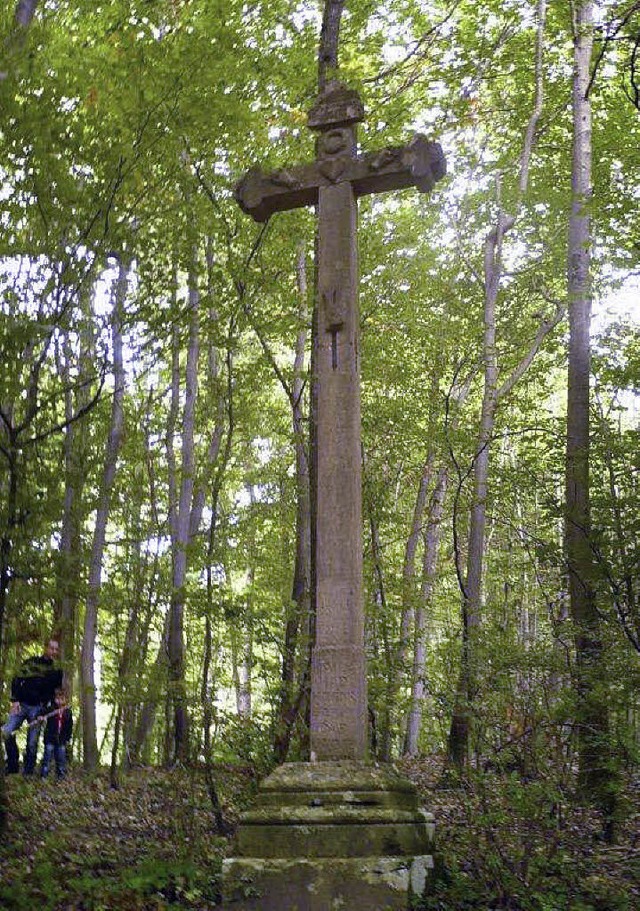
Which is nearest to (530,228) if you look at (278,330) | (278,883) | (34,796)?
(278,330)

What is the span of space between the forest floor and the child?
269cm

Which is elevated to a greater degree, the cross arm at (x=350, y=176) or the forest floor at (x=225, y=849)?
the cross arm at (x=350, y=176)

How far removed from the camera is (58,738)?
10.9m

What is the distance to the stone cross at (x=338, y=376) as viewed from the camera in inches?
195

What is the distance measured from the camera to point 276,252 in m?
9.95

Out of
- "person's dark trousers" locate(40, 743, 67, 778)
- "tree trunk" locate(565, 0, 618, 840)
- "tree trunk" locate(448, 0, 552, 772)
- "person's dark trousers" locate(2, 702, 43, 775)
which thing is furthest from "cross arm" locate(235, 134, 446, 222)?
"person's dark trousers" locate(40, 743, 67, 778)

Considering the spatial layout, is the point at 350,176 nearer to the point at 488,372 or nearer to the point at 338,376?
the point at 338,376

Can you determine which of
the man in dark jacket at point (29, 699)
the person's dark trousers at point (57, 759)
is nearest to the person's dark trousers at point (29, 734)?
Answer: the man in dark jacket at point (29, 699)

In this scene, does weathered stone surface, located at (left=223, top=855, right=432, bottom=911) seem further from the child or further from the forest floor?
the child

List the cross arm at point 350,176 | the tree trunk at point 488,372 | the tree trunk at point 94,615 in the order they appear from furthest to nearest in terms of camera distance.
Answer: the tree trunk at point 488,372
the tree trunk at point 94,615
the cross arm at point 350,176

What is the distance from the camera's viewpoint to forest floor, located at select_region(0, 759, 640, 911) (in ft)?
16.2

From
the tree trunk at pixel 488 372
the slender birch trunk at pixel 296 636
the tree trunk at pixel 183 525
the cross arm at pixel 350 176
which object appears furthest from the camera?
the tree trunk at pixel 488 372

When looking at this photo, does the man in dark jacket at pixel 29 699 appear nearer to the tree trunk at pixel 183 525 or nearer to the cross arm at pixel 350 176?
the tree trunk at pixel 183 525

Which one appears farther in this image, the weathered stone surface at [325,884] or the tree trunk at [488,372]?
the tree trunk at [488,372]
